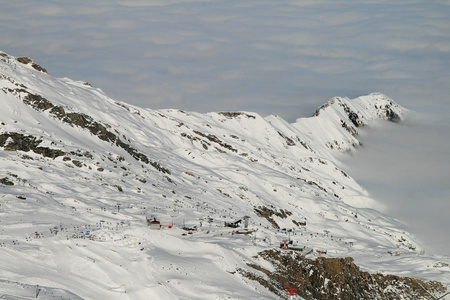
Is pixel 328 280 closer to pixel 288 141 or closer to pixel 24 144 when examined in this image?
pixel 24 144

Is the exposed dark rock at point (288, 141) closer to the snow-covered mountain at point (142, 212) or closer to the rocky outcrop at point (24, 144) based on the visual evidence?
the snow-covered mountain at point (142, 212)

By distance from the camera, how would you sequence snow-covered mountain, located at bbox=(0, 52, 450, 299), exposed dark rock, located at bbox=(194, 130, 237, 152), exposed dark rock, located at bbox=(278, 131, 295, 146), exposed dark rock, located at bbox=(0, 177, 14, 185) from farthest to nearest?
exposed dark rock, located at bbox=(278, 131, 295, 146) → exposed dark rock, located at bbox=(194, 130, 237, 152) → exposed dark rock, located at bbox=(0, 177, 14, 185) → snow-covered mountain, located at bbox=(0, 52, 450, 299)

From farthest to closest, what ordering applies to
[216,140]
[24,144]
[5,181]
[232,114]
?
[232,114] → [216,140] → [24,144] → [5,181]

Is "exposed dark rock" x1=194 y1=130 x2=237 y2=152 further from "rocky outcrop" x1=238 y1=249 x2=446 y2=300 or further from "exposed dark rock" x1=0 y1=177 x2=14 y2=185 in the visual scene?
"rocky outcrop" x1=238 y1=249 x2=446 y2=300

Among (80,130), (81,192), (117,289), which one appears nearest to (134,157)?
(80,130)

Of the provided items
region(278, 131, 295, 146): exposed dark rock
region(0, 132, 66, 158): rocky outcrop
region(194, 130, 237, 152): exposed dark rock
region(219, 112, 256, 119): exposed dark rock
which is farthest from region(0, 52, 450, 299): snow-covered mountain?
region(219, 112, 256, 119): exposed dark rock

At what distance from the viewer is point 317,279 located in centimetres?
4059

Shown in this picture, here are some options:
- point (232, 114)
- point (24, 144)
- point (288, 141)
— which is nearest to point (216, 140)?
point (232, 114)

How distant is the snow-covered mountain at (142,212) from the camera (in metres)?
28.1

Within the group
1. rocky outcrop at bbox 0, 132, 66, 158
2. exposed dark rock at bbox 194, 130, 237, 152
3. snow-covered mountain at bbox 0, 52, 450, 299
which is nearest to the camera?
snow-covered mountain at bbox 0, 52, 450, 299

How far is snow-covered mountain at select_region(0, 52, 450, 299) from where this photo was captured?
2809 cm

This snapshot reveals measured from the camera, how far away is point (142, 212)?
51.8 m

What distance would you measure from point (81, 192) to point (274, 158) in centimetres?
10934

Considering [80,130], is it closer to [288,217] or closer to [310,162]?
[288,217]
